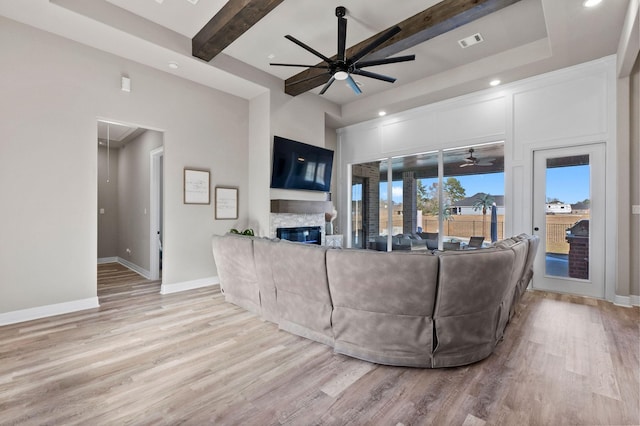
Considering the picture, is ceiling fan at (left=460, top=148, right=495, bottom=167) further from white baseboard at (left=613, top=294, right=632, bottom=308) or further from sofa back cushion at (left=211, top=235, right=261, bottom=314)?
→ sofa back cushion at (left=211, top=235, right=261, bottom=314)

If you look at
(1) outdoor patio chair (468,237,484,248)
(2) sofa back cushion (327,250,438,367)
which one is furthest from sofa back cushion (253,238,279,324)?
(1) outdoor patio chair (468,237,484,248)

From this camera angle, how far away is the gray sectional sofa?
1.94m

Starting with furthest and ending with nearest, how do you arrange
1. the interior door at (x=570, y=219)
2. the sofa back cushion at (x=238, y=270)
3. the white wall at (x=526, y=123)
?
the interior door at (x=570, y=219) < the white wall at (x=526, y=123) < the sofa back cushion at (x=238, y=270)

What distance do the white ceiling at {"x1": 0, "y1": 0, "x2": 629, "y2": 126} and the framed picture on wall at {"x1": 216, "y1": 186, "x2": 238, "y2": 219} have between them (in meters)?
1.61

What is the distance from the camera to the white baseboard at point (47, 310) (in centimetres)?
293

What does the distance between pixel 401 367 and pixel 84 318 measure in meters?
3.22

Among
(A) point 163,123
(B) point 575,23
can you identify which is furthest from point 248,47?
(B) point 575,23

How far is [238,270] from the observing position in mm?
3219

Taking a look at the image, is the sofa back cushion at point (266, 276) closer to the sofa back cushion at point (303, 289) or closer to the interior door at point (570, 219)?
the sofa back cushion at point (303, 289)

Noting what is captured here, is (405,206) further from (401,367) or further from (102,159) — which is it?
(102,159)

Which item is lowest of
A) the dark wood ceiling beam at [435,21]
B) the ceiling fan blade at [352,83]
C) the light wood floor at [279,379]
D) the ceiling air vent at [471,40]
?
the light wood floor at [279,379]

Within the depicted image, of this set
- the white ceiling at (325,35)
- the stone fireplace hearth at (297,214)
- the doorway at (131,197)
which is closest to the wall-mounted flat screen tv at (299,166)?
the stone fireplace hearth at (297,214)

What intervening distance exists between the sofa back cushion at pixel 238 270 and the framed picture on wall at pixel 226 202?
131cm

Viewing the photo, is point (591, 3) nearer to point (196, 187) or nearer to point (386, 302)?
point (386, 302)
